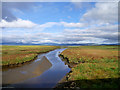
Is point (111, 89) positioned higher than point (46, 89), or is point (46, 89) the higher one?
point (111, 89)

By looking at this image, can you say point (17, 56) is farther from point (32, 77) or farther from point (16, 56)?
point (32, 77)

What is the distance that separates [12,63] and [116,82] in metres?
22.8

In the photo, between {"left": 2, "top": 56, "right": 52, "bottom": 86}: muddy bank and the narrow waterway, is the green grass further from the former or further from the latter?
{"left": 2, "top": 56, "right": 52, "bottom": 86}: muddy bank

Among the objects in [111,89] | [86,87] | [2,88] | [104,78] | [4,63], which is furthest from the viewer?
[4,63]

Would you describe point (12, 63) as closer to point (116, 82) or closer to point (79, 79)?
point (79, 79)

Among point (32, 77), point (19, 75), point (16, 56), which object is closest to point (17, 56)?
point (16, 56)

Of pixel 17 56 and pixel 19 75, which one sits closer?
pixel 19 75

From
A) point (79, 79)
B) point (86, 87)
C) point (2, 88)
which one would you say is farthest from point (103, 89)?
point (2, 88)

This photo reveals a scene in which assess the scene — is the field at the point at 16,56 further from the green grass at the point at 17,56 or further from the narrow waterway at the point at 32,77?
the narrow waterway at the point at 32,77

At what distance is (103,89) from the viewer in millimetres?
8500

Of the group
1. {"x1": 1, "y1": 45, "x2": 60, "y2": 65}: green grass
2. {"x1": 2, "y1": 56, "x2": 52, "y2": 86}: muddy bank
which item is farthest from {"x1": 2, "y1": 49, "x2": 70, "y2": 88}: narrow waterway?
{"x1": 1, "y1": 45, "x2": 60, "y2": 65}: green grass

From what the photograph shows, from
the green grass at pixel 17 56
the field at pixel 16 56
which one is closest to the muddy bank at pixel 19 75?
the field at pixel 16 56

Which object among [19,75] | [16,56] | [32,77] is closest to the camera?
[32,77]

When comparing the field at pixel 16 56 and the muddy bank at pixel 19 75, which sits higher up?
the field at pixel 16 56
